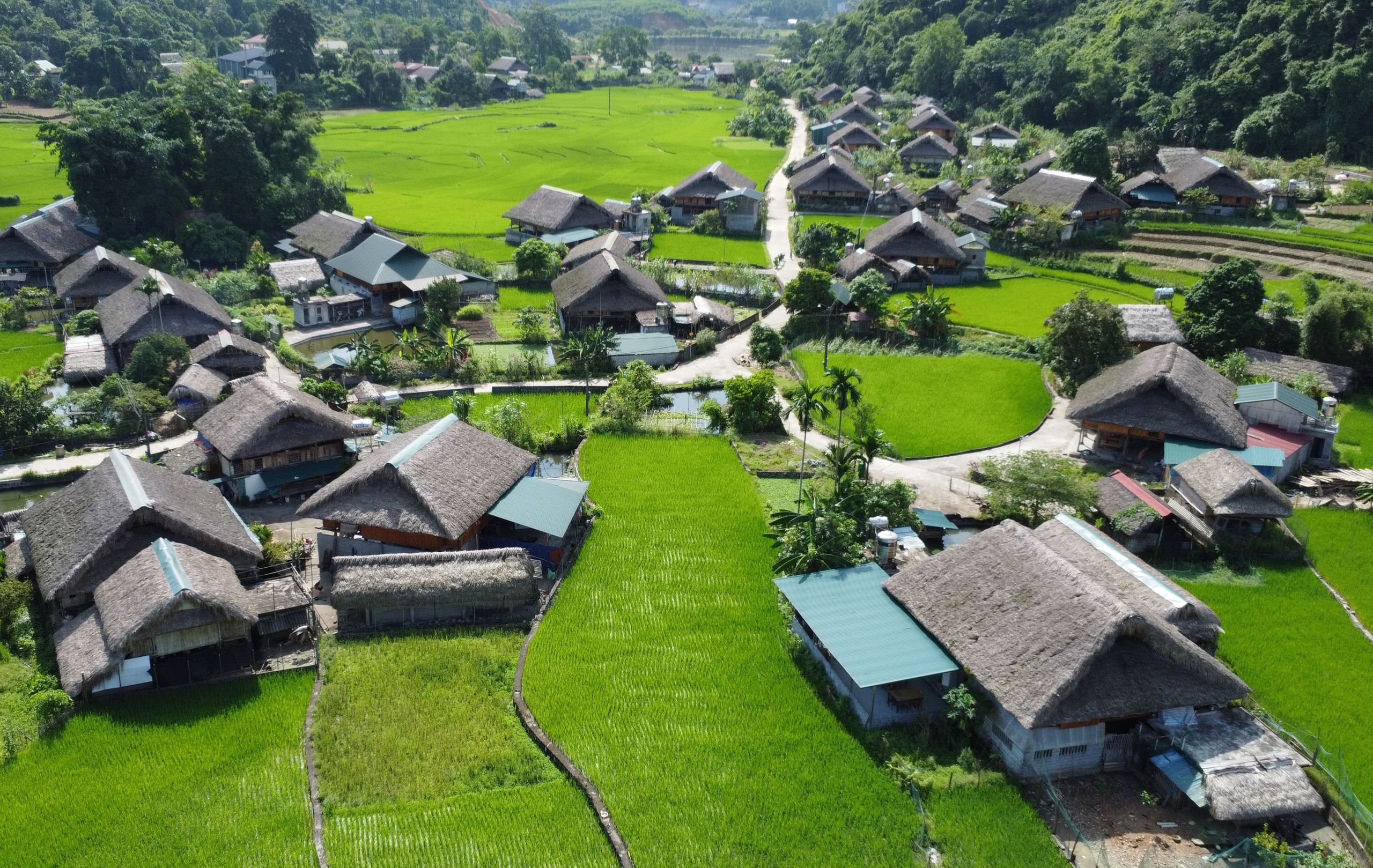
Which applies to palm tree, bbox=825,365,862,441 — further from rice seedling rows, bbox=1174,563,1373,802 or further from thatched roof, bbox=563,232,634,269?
thatched roof, bbox=563,232,634,269

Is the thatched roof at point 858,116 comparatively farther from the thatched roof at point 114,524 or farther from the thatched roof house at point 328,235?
the thatched roof at point 114,524

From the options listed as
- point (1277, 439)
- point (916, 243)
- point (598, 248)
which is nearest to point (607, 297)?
point (598, 248)

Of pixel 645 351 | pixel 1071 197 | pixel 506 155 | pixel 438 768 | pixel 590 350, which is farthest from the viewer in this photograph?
pixel 506 155

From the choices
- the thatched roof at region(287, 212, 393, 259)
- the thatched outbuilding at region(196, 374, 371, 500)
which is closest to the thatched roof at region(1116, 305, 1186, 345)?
the thatched outbuilding at region(196, 374, 371, 500)

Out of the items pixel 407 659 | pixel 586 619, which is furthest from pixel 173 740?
pixel 586 619

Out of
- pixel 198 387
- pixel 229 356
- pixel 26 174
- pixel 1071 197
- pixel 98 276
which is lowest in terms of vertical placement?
pixel 26 174

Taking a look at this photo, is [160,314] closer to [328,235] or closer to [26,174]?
[328,235]

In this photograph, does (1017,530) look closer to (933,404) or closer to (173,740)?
(933,404)
